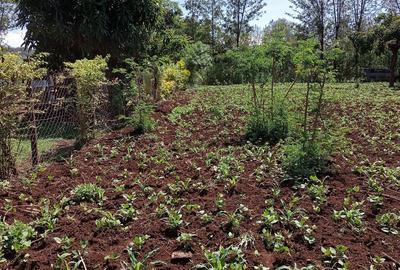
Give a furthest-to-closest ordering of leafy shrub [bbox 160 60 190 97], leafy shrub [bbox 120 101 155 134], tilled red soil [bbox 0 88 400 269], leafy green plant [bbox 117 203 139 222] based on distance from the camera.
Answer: leafy shrub [bbox 160 60 190 97] → leafy shrub [bbox 120 101 155 134] → leafy green plant [bbox 117 203 139 222] → tilled red soil [bbox 0 88 400 269]

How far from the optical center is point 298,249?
2.45m

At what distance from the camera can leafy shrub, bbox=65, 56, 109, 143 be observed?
5.66 metres

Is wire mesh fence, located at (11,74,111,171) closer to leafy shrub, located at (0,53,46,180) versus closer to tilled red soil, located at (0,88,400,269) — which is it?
leafy shrub, located at (0,53,46,180)

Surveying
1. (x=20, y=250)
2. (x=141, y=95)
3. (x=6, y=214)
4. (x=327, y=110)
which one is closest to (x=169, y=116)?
(x=141, y=95)

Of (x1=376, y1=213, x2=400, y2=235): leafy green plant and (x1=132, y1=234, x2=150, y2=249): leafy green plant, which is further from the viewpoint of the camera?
(x1=376, y1=213, x2=400, y2=235): leafy green plant

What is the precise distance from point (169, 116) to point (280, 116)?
8.55 ft

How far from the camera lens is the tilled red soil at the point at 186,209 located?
2387mm

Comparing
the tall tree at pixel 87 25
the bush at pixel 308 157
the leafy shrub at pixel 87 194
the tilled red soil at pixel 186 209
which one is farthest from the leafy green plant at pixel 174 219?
the tall tree at pixel 87 25

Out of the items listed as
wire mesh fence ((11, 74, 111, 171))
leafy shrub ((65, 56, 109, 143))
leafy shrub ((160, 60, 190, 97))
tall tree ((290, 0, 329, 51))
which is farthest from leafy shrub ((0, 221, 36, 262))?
tall tree ((290, 0, 329, 51))

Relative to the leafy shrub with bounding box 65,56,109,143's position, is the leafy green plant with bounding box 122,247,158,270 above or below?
below

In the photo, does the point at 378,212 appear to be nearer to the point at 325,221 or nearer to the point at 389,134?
the point at 325,221

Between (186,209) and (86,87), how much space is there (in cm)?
337

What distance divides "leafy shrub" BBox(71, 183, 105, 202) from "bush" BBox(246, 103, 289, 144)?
8.41 feet

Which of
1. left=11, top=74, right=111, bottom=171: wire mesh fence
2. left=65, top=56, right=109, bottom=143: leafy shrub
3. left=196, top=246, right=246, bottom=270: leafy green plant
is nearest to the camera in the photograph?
left=196, top=246, right=246, bottom=270: leafy green plant
